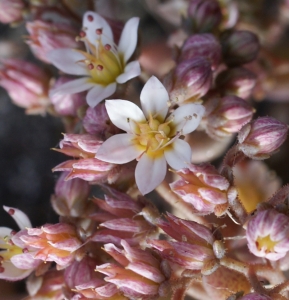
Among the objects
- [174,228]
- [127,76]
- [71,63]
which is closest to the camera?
[174,228]

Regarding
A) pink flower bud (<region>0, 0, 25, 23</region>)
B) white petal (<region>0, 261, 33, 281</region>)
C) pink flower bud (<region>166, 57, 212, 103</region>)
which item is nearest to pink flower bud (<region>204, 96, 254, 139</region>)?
pink flower bud (<region>166, 57, 212, 103</region>)

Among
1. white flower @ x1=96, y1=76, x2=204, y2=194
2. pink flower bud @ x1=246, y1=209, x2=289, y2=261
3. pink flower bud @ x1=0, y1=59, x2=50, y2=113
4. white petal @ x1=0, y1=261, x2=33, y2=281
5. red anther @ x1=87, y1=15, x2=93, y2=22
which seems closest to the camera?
pink flower bud @ x1=246, y1=209, x2=289, y2=261

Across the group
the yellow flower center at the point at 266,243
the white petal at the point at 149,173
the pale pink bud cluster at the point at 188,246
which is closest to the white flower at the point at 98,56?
the white petal at the point at 149,173

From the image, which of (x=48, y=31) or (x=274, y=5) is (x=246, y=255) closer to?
(x=48, y=31)

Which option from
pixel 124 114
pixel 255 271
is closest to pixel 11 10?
pixel 124 114

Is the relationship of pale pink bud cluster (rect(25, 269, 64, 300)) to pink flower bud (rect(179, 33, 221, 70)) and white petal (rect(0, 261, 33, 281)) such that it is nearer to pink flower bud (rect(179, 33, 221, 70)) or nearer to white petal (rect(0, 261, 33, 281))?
white petal (rect(0, 261, 33, 281))

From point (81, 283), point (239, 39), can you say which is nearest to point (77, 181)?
point (81, 283)
